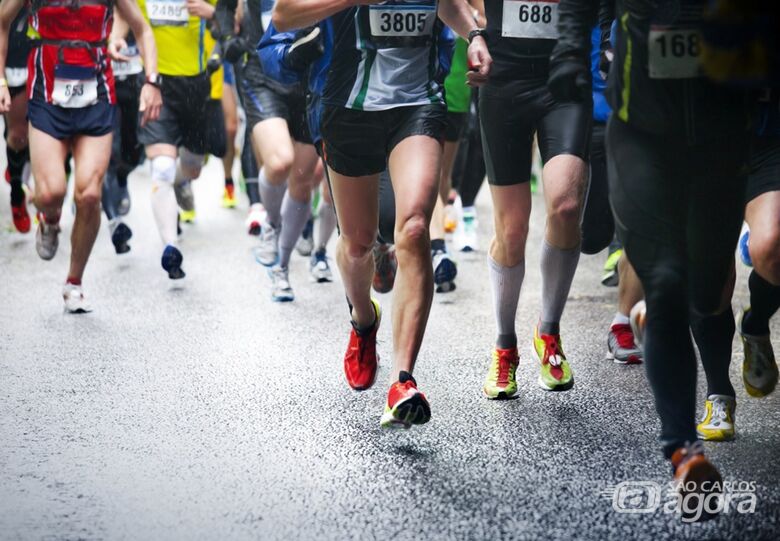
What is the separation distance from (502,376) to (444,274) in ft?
9.41

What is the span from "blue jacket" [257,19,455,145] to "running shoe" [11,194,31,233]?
223 inches

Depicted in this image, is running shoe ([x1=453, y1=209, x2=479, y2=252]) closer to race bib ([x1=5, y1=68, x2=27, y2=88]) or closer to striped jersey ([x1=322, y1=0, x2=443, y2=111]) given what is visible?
race bib ([x1=5, y1=68, x2=27, y2=88])

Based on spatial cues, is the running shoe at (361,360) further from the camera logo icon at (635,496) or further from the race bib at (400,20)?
the camera logo icon at (635,496)

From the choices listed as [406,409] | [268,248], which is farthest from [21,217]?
[406,409]

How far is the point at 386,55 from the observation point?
4.90 meters

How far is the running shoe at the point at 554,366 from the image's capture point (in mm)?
5492

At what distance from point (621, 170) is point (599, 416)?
1520mm

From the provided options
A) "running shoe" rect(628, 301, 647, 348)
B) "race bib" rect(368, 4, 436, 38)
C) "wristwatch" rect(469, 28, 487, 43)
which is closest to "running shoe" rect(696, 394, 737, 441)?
"running shoe" rect(628, 301, 647, 348)

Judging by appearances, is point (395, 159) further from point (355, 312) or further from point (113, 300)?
point (113, 300)

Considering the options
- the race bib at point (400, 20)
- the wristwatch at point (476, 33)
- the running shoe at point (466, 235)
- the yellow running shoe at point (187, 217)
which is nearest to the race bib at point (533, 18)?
the wristwatch at point (476, 33)

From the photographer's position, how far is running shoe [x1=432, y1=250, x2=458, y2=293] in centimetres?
830

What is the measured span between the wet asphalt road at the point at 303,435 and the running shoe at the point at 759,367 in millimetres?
105

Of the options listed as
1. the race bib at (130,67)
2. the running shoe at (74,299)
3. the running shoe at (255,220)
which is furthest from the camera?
the running shoe at (255,220)

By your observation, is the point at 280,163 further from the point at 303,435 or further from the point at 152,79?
the point at 303,435
